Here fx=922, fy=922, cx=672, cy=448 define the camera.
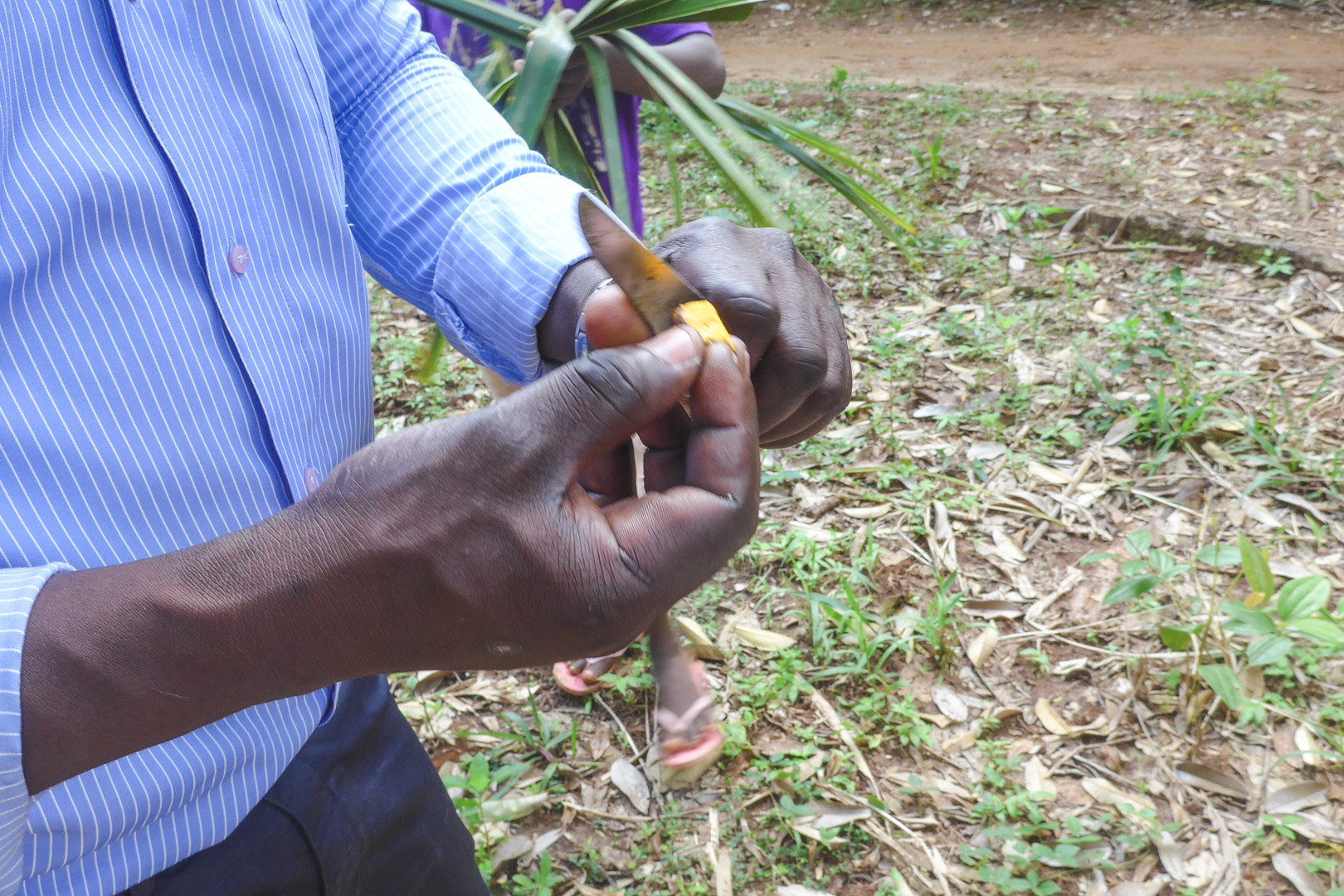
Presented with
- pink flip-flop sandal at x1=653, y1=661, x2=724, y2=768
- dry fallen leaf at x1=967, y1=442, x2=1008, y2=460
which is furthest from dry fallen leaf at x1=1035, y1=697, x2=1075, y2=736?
dry fallen leaf at x1=967, y1=442, x2=1008, y2=460

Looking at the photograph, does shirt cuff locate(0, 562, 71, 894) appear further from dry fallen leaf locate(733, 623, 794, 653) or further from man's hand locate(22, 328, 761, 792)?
dry fallen leaf locate(733, 623, 794, 653)

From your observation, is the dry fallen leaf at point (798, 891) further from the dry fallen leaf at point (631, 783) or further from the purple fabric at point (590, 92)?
the purple fabric at point (590, 92)

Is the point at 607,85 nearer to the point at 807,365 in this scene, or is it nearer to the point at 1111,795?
the point at 807,365

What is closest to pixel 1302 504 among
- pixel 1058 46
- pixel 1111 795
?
pixel 1111 795

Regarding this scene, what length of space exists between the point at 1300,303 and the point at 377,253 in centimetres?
279

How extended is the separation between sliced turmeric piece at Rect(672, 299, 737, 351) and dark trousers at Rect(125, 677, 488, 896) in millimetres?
604

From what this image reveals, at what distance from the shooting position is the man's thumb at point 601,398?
0.61 meters

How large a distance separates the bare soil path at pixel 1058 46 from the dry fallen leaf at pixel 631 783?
4949mm

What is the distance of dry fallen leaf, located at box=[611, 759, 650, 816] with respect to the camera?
1733 mm

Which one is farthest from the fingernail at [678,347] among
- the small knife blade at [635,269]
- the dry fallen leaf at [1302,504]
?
the dry fallen leaf at [1302,504]

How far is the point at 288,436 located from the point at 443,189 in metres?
0.31

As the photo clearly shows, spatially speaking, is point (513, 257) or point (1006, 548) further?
point (1006, 548)

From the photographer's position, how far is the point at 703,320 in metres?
0.77

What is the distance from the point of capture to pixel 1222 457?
7.34 feet
